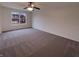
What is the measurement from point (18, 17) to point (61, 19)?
4431 mm

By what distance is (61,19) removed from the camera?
4.81 metres

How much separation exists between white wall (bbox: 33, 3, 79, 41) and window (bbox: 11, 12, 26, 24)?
2092 millimetres

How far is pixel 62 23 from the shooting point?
4.76 meters

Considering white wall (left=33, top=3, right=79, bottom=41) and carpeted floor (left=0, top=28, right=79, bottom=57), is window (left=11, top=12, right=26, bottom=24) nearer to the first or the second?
white wall (left=33, top=3, right=79, bottom=41)

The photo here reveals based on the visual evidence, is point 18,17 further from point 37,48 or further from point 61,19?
point 37,48

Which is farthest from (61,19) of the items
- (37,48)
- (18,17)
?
(18,17)

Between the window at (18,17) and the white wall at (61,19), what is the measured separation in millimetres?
2092

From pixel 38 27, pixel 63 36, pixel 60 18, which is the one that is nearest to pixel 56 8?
pixel 60 18

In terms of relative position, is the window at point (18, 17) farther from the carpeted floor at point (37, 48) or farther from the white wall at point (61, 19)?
the carpeted floor at point (37, 48)

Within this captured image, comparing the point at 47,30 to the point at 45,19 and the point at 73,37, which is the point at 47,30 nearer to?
the point at 45,19

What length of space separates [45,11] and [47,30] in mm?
1511

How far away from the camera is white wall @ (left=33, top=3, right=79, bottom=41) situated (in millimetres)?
3967

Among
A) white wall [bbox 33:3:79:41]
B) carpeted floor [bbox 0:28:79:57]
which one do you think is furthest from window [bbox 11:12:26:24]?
carpeted floor [bbox 0:28:79:57]

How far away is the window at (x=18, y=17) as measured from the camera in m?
7.07
